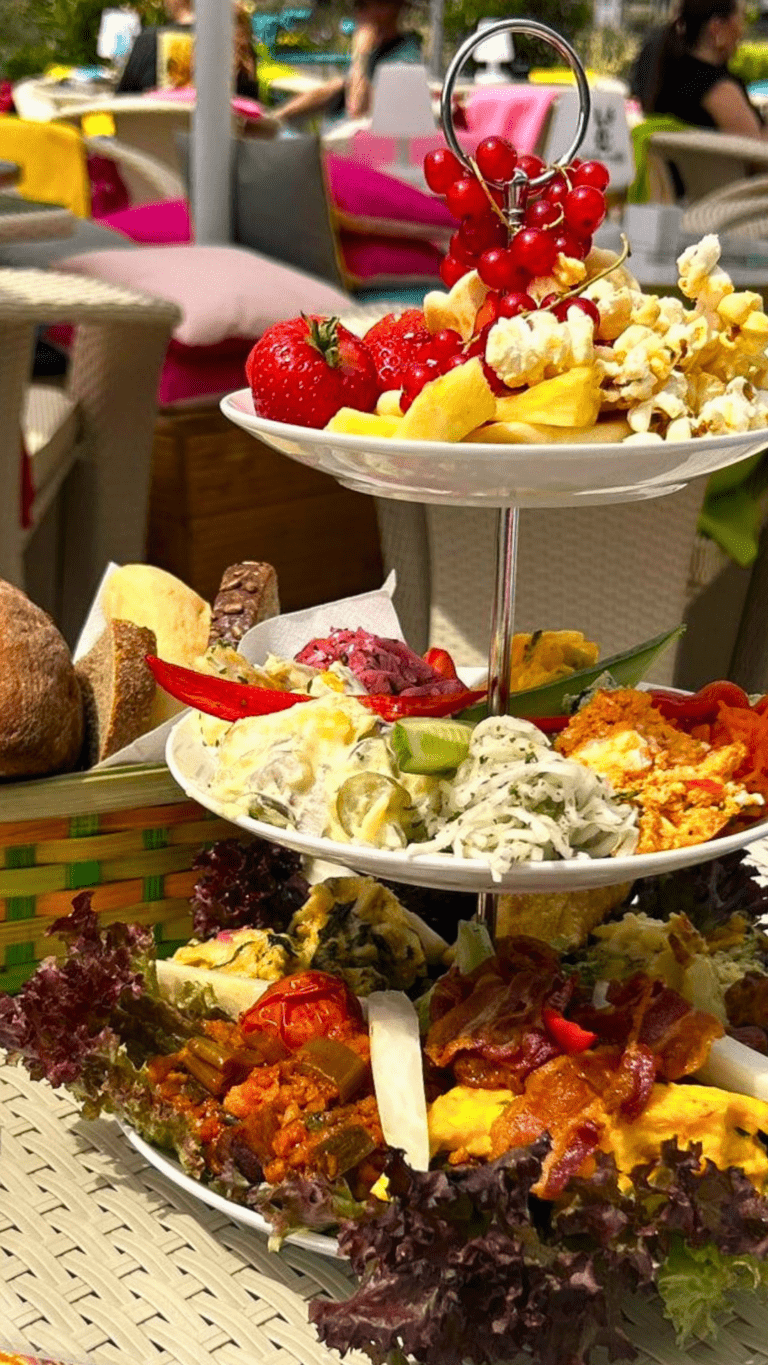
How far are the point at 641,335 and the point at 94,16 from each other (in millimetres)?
14731

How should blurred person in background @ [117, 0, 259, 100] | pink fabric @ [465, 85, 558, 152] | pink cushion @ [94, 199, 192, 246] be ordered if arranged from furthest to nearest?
pink fabric @ [465, 85, 558, 152]
blurred person in background @ [117, 0, 259, 100]
pink cushion @ [94, 199, 192, 246]

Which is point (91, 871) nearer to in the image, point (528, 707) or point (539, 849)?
point (528, 707)

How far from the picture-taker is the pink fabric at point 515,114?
23.2 ft

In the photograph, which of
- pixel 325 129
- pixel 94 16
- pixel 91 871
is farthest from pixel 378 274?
pixel 94 16

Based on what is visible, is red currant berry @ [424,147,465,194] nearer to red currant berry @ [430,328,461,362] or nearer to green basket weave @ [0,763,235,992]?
red currant berry @ [430,328,461,362]

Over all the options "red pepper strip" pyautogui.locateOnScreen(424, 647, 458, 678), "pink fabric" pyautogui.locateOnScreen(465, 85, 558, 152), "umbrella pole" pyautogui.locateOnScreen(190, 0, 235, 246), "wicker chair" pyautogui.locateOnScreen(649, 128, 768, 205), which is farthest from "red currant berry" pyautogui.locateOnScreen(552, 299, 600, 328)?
"pink fabric" pyautogui.locateOnScreen(465, 85, 558, 152)

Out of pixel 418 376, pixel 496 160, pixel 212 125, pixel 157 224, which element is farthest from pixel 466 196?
pixel 157 224

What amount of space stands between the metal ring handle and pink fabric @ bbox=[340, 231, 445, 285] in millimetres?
3272

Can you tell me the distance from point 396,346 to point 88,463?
219 cm

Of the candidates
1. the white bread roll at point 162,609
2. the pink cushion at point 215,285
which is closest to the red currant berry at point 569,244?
the white bread roll at point 162,609

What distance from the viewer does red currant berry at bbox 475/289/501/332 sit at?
968 millimetres

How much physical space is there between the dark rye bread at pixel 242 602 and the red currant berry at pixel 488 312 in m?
0.46

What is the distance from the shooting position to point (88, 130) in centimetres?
755

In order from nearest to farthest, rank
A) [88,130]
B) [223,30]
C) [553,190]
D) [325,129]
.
A: [553,190] → [223,30] → [88,130] → [325,129]
